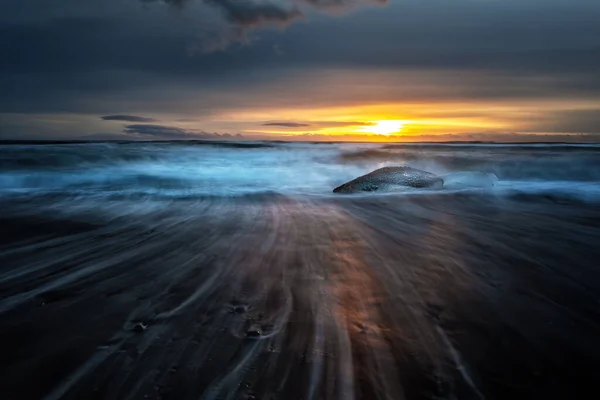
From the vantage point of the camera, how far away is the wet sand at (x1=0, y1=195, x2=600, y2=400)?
A: 1.94 metres

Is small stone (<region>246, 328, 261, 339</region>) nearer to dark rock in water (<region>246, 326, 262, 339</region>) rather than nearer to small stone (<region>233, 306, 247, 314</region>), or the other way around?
dark rock in water (<region>246, 326, 262, 339</region>)

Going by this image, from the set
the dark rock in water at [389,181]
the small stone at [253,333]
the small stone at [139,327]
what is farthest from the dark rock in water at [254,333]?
the dark rock in water at [389,181]

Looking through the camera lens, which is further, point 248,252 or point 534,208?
point 534,208

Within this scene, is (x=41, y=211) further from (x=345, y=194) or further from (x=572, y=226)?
(x=572, y=226)

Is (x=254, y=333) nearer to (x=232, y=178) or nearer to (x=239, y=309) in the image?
(x=239, y=309)

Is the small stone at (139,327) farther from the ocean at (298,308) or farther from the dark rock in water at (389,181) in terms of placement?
the dark rock in water at (389,181)

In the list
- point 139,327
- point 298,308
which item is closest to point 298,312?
point 298,308

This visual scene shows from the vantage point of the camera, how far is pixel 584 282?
3.38 m

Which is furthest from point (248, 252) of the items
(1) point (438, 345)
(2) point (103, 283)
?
(1) point (438, 345)

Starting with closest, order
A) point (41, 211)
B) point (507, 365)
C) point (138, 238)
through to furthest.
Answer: point (507, 365)
point (138, 238)
point (41, 211)

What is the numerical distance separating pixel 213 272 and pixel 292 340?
4.52ft

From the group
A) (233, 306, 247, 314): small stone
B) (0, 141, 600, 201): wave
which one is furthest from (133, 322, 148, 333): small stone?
(0, 141, 600, 201): wave

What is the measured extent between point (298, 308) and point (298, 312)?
65mm

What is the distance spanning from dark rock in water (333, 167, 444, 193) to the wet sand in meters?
4.35
